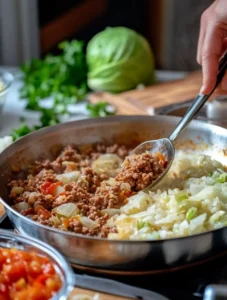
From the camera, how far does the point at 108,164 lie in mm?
1500

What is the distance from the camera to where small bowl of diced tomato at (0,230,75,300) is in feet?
3.22

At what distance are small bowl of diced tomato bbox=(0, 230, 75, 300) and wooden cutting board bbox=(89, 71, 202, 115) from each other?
0.88 meters

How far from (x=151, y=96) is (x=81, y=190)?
0.72 m

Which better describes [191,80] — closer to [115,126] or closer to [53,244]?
[115,126]

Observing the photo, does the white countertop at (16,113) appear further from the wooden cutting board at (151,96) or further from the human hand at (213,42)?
the human hand at (213,42)

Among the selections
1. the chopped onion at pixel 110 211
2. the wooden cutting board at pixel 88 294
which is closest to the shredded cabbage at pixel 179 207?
the chopped onion at pixel 110 211

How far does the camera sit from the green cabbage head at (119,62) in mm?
2082

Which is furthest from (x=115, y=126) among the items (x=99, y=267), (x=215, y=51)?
(x=99, y=267)

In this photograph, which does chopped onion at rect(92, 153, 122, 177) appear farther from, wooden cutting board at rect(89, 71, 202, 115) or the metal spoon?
wooden cutting board at rect(89, 71, 202, 115)

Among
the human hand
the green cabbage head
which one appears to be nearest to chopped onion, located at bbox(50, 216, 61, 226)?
the human hand

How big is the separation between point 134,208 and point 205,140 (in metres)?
0.37

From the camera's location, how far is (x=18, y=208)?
131 centimetres

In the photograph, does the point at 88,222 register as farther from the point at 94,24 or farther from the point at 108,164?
the point at 94,24

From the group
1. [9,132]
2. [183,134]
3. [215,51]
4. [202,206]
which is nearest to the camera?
[202,206]
